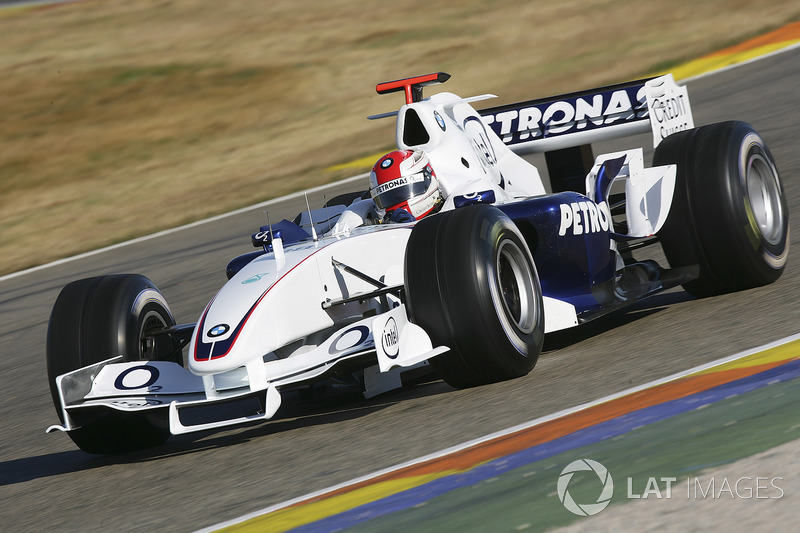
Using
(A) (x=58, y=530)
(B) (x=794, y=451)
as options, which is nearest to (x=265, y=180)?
(A) (x=58, y=530)

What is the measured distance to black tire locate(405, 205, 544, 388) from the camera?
5266mm

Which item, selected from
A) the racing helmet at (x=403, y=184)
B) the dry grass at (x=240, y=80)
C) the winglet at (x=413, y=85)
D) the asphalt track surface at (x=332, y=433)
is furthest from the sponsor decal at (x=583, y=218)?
the dry grass at (x=240, y=80)

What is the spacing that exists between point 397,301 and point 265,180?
41.3 feet

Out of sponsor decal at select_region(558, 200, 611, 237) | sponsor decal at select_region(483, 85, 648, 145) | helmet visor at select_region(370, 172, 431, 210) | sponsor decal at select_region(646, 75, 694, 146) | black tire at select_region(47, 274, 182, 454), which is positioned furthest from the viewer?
sponsor decal at select_region(483, 85, 648, 145)

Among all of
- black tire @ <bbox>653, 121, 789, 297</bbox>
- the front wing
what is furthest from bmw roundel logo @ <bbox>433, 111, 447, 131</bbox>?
the front wing

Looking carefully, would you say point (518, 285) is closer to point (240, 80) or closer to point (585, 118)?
point (585, 118)

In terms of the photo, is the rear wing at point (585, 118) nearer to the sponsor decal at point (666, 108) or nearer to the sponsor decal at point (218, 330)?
the sponsor decal at point (666, 108)

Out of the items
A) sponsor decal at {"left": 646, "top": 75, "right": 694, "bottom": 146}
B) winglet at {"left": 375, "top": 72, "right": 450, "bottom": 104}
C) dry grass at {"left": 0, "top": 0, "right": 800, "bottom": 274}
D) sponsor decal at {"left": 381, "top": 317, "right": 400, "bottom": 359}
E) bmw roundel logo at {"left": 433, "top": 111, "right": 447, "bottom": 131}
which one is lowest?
sponsor decal at {"left": 381, "top": 317, "right": 400, "bottom": 359}

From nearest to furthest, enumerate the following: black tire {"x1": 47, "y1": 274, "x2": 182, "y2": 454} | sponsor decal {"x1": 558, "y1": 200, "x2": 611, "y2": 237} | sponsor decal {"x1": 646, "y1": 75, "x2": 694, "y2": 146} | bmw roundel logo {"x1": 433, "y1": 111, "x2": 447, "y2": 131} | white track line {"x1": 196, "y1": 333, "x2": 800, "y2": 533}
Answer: white track line {"x1": 196, "y1": 333, "x2": 800, "y2": 533} < black tire {"x1": 47, "y1": 274, "x2": 182, "y2": 454} < sponsor decal {"x1": 558, "y1": 200, "x2": 611, "y2": 237} < bmw roundel logo {"x1": 433, "y1": 111, "x2": 447, "y2": 131} < sponsor decal {"x1": 646, "y1": 75, "x2": 694, "y2": 146}

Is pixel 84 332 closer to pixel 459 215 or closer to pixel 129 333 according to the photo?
pixel 129 333

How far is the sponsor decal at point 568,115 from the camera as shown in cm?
830

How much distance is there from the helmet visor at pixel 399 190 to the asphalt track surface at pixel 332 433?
3.82ft

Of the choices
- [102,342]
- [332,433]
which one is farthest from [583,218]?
[102,342]

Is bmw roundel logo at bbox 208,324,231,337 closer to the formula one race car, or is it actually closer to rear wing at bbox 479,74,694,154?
the formula one race car
